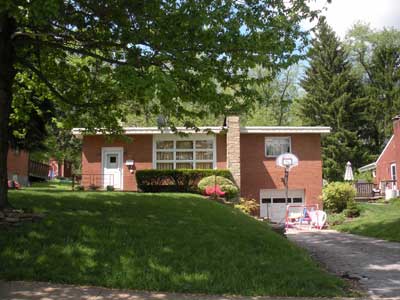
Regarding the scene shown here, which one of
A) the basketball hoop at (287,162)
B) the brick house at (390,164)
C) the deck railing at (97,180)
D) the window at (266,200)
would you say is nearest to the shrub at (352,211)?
the basketball hoop at (287,162)

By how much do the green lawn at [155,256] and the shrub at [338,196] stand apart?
1553 centimetres

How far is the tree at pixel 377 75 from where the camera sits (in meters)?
47.4

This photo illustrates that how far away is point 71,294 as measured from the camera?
6660mm

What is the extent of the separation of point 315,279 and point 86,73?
27.6ft

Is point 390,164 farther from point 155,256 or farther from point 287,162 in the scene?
point 155,256

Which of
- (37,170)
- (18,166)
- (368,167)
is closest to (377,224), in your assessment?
(18,166)

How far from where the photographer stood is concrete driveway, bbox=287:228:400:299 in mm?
8234

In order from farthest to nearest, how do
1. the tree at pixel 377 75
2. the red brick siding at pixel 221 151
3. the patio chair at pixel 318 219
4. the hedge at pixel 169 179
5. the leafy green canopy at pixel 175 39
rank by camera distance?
the tree at pixel 377 75 → the red brick siding at pixel 221 151 → the hedge at pixel 169 179 → the patio chair at pixel 318 219 → the leafy green canopy at pixel 175 39

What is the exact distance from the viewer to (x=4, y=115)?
10438mm

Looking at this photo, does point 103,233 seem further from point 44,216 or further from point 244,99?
point 244,99

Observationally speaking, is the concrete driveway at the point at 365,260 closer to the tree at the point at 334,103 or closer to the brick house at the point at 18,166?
the brick house at the point at 18,166

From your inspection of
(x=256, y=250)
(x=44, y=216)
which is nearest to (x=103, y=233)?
(x=44, y=216)

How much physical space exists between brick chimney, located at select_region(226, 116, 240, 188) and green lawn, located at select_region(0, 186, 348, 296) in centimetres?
1252

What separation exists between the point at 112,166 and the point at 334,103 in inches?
1094
